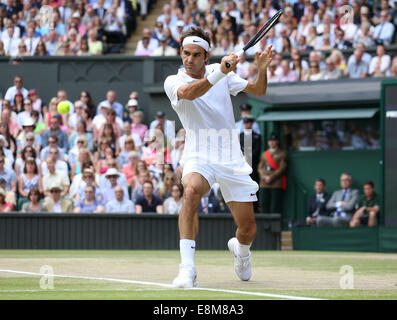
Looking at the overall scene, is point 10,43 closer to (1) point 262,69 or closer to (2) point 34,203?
(2) point 34,203

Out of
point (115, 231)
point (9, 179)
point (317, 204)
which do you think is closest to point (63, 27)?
point (9, 179)

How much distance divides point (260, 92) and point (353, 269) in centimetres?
315

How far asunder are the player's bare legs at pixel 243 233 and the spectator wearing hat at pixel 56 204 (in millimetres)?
9763

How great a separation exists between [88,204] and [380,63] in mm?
6937

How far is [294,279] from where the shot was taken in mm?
8969

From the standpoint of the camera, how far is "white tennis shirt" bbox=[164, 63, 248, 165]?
8.42 metres

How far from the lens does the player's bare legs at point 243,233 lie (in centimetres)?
869

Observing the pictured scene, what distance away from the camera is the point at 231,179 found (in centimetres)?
856

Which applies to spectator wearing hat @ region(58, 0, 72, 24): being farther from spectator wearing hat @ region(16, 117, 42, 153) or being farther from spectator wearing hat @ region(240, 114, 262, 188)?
spectator wearing hat @ region(240, 114, 262, 188)

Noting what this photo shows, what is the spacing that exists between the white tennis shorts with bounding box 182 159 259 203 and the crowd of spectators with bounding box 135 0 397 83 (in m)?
11.4

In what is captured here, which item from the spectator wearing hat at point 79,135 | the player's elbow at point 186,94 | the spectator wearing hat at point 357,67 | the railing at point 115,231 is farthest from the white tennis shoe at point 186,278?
the spectator wearing hat at point 357,67

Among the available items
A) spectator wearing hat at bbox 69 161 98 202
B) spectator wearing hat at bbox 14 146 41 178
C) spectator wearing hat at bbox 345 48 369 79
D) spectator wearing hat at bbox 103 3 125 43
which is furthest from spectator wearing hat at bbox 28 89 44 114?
spectator wearing hat at bbox 345 48 369 79
